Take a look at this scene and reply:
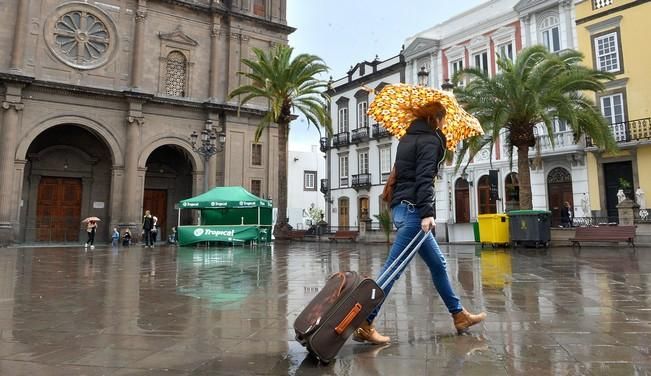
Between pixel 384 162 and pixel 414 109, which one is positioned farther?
pixel 384 162

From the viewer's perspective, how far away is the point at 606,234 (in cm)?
1554

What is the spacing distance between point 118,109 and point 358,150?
19.5 m

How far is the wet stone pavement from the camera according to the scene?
281 centimetres

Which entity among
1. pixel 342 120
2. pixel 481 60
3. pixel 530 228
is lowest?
pixel 530 228

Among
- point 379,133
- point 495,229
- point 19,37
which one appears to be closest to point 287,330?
point 495,229

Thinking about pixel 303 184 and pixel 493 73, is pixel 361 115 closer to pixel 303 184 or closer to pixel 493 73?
pixel 493 73

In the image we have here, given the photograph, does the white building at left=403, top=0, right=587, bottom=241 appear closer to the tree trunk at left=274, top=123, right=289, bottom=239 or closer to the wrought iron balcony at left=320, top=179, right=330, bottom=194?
the tree trunk at left=274, top=123, right=289, bottom=239

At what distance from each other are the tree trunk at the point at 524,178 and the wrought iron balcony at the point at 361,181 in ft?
61.1

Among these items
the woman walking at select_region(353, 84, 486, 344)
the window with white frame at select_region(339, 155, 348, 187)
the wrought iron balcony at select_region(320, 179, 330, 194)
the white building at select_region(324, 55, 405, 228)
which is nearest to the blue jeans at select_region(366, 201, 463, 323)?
the woman walking at select_region(353, 84, 486, 344)

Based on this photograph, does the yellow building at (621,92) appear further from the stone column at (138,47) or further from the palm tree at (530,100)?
the stone column at (138,47)

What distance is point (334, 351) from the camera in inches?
113

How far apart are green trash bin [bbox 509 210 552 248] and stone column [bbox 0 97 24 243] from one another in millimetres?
23395

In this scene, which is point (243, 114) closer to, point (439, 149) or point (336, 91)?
point (336, 91)

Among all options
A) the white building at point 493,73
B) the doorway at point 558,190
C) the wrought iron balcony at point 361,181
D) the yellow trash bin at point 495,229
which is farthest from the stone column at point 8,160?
the doorway at point 558,190
